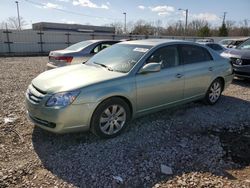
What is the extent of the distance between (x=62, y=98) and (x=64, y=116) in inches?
10.1

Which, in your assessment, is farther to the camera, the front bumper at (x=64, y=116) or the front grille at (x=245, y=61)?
the front grille at (x=245, y=61)

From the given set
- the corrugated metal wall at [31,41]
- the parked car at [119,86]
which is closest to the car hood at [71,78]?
the parked car at [119,86]

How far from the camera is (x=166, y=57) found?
180 inches

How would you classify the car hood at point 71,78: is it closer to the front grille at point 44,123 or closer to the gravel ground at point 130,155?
the front grille at point 44,123

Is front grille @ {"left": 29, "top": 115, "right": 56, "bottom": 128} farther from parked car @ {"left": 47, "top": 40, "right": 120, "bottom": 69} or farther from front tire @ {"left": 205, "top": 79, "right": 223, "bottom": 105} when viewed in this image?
parked car @ {"left": 47, "top": 40, "right": 120, "bottom": 69}

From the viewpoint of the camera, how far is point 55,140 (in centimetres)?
380

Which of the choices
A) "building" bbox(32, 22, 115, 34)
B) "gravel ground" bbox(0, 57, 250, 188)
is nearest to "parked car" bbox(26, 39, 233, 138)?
"gravel ground" bbox(0, 57, 250, 188)

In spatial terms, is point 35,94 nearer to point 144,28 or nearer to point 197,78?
point 197,78

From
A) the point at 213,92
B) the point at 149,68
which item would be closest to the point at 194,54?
the point at 213,92

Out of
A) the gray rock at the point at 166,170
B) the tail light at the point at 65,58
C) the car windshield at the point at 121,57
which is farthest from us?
the tail light at the point at 65,58

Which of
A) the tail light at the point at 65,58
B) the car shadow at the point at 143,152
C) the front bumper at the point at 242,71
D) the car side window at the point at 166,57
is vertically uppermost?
the car side window at the point at 166,57

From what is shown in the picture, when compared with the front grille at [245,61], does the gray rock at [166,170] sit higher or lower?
lower

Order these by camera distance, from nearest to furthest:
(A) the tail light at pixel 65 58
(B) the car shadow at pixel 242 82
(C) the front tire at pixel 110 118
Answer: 1. (C) the front tire at pixel 110 118
2. (A) the tail light at pixel 65 58
3. (B) the car shadow at pixel 242 82

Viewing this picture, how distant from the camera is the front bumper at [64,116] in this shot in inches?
133
